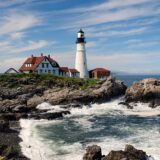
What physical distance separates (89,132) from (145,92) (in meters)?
23.2

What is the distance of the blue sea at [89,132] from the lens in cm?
3170

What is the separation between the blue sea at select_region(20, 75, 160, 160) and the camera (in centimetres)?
3170

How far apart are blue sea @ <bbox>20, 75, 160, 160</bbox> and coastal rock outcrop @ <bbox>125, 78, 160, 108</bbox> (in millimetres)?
4167

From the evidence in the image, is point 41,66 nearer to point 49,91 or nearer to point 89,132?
point 49,91

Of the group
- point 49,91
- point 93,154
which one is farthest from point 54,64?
point 93,154

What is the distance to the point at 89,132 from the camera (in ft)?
129

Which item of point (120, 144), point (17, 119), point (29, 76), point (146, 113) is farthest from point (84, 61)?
point (120, 144)

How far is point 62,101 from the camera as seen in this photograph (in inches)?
2314

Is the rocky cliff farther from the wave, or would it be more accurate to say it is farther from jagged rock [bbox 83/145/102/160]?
jagged rock [bbox 83/145/102/160]

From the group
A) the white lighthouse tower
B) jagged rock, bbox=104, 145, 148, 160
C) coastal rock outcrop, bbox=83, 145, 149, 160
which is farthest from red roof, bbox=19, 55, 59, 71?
jagged rock, bbox=104, 145, 148, 160

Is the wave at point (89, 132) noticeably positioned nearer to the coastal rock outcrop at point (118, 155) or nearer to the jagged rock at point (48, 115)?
the jagged rock at point (48, 115)

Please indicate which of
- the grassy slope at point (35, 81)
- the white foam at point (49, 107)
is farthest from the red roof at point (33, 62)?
the white foam at point (49, 107)

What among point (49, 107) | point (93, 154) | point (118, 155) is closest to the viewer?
point (118, 155)

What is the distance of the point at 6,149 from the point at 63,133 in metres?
10.0
